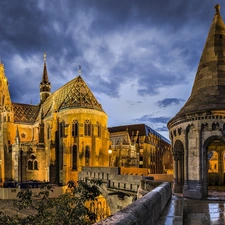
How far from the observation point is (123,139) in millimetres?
66062

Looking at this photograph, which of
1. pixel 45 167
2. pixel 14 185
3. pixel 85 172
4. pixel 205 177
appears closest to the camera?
pixel 205 177

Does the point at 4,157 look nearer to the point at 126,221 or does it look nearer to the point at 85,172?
the point at 85,172

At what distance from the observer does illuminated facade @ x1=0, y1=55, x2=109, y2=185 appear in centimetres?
4950

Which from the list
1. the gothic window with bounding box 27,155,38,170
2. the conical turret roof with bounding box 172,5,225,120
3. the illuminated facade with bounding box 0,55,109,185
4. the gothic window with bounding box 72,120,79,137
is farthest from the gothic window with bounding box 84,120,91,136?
the conical turret roof with bounding box 172,5,225,120

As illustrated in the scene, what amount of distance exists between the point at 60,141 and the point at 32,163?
757 centimetres

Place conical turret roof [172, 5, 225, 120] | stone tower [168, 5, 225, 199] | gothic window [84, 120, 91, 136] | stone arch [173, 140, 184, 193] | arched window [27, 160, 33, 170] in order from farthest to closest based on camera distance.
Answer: arched window [27, 160, 33, 170] < gothic window [84, 120, 91, 136] < stone arch [173, 140, 184, 193] < conical turret roof [172, 5, 225, 120] < stone tower [168, 5, 225, 199]

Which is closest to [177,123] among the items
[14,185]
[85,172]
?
[85,172]

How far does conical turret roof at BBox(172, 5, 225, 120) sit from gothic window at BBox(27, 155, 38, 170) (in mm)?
41441

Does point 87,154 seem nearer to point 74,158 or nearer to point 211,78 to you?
point 74,158

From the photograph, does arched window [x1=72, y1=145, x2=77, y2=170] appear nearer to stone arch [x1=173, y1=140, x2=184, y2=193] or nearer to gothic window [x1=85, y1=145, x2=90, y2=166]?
gothic window [x1=85, y1=145, x2=90, y2=166]

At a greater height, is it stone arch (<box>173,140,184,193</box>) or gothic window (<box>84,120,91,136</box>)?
gothic window (<box>84,120,91,136</box>)

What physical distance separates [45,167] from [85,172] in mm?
15969

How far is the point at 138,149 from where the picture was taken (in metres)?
78.2

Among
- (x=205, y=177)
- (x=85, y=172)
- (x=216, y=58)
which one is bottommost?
(x=85, y=172)
